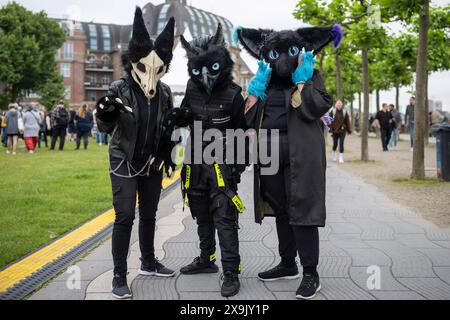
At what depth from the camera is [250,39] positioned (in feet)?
14.5

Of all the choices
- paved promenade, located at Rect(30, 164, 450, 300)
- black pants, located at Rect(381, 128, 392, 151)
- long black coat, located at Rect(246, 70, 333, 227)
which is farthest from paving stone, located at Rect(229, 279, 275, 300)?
black pants, located at Rect(381, 128, 392, 151)

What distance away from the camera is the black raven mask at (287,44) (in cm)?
401

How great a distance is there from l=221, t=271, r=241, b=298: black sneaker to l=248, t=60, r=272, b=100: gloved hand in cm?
146

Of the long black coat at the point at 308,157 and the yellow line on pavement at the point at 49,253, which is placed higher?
the long black coat at the point at 308,157

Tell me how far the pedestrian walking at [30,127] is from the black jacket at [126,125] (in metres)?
14.9

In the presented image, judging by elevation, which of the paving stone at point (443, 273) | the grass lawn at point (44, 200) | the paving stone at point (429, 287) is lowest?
the paving stone at point (429, 287)

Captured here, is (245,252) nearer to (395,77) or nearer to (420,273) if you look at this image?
(420,273)

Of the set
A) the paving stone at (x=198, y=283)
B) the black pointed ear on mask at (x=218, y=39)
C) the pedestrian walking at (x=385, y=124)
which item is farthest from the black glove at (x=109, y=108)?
the pedestrian walking at (x=385, y=124)

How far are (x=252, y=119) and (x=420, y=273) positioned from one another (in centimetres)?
197

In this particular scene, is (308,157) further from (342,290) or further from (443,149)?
(443,149)

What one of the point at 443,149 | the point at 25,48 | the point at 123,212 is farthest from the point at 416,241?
the point at 25,48

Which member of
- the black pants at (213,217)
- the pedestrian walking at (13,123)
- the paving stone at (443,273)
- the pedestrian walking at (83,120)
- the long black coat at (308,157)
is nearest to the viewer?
the long black coat at (308,157)

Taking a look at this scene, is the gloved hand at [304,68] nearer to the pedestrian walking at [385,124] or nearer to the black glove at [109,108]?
the black glove at [109,108]

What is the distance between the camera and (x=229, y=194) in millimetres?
4180
